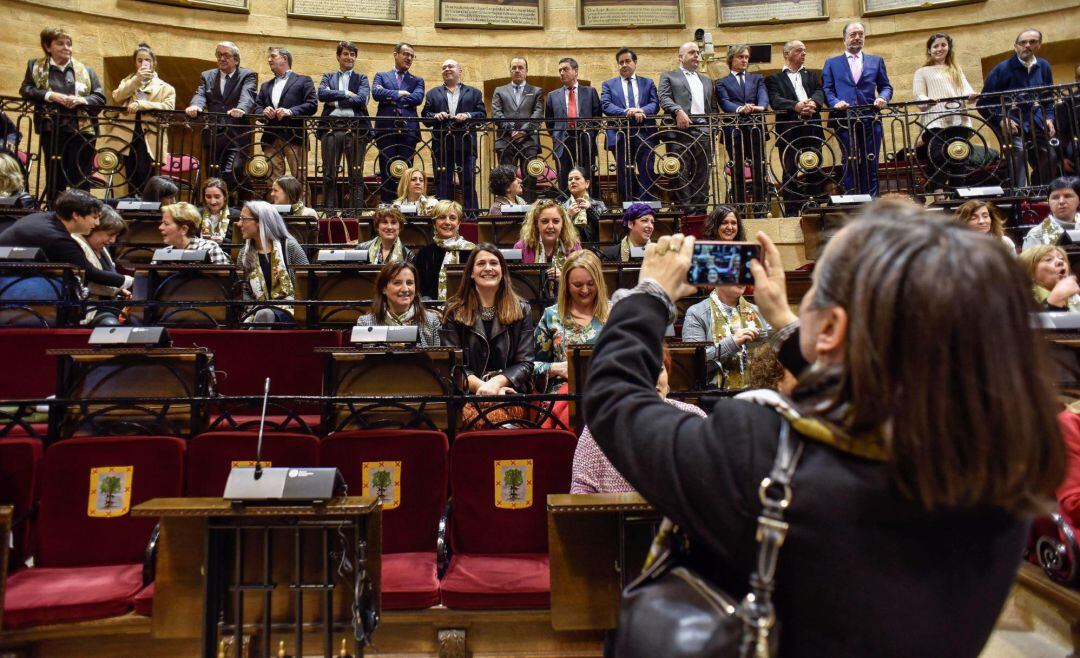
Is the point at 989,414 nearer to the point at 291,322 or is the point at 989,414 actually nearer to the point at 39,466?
the point at 39,466

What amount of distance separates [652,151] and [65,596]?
650cm

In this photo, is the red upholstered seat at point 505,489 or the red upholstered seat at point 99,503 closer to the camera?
the red upholstered seat at point 99,503

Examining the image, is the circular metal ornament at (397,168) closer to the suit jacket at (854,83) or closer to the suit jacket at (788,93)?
the suit jacket at (788,93)

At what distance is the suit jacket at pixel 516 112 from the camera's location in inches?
315

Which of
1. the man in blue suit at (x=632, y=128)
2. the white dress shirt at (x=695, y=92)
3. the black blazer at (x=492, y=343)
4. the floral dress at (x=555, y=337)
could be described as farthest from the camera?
the white dress shirt at (x=695, y=92)

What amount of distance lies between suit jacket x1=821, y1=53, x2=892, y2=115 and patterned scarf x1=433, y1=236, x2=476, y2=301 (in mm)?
4488

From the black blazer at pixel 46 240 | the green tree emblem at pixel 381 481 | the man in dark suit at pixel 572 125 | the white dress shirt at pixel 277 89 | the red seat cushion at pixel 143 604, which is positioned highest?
the white dress shirt at pixel 277 89

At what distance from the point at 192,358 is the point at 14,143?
5893mm

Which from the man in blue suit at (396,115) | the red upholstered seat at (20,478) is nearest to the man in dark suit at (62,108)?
the man in blue suit at (396,115)

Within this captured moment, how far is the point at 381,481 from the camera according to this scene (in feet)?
9.43

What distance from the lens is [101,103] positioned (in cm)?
730

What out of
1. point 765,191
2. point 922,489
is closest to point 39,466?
point 922,489

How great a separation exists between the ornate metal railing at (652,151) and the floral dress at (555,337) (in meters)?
3.68

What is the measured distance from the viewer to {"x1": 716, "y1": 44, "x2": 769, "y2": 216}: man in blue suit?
7.39m
